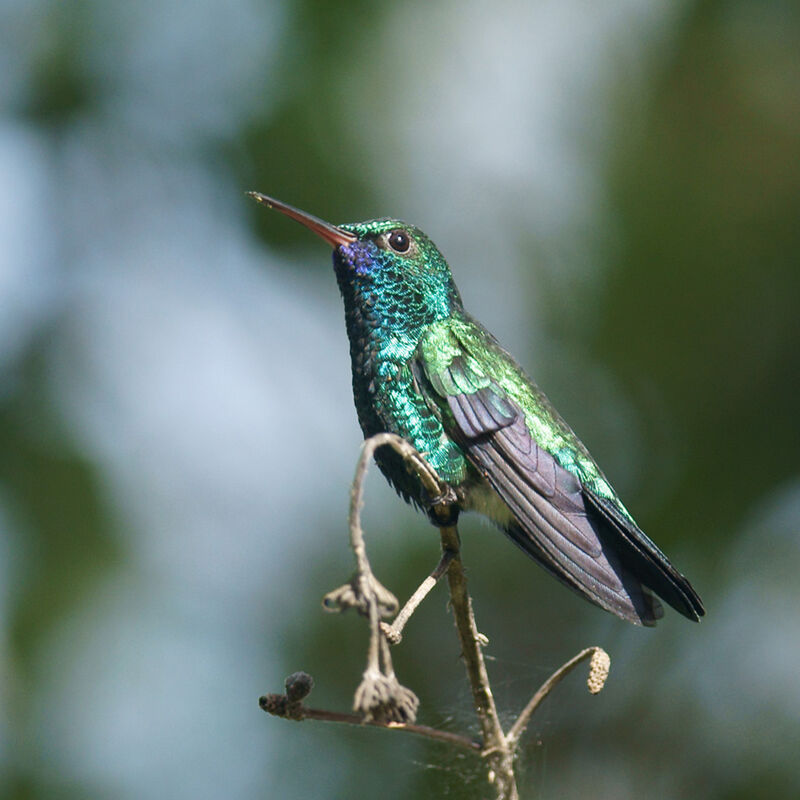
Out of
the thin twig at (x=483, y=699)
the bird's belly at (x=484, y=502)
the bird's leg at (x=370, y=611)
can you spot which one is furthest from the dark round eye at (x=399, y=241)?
the bird's leg at (x=370, y=611)

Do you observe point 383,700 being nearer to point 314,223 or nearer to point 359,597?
point 359,597

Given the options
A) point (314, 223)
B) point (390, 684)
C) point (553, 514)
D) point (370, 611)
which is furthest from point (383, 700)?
point (314, 223)

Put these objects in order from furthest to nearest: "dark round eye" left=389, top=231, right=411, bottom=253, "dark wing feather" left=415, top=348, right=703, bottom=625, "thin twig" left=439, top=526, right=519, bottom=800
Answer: "dark round eye" left=389, top=231, right=411, bottom=253
"dark wing feather" left=415, top=348, right=703, bottom=625
"thin twig" left=439, top=526, right=519, bottom=800

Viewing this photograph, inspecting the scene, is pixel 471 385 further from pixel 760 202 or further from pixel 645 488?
pixel 760 202

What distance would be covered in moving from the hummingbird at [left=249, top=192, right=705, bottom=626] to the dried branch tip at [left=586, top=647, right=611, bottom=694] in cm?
Result: 56

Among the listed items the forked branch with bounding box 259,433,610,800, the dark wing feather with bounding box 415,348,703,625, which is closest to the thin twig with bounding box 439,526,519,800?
the forked branch with bounding box 259,433,610,800

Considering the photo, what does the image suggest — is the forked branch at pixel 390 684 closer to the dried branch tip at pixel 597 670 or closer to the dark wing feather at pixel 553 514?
the dried branch tip at pixel 597 670

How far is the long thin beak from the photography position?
108 inches

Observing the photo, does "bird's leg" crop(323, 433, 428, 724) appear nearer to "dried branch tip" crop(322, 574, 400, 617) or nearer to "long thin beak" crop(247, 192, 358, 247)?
"dried branch tip" crop(322, 574, 400, 617)

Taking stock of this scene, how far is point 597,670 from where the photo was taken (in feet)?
6.00

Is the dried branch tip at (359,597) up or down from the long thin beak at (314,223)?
down

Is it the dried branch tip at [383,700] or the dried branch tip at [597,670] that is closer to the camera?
the dried branch tip at [383,700]

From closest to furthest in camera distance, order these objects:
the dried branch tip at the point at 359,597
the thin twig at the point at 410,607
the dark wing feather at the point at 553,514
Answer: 1. the dried branch tip at the point at 359,597
2. the thin twig at the point at 410,607
3. the dark wing feather at the point at 553,514

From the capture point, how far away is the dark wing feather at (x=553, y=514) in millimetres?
2459
